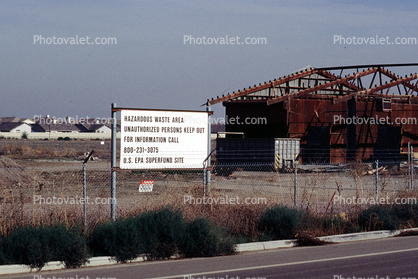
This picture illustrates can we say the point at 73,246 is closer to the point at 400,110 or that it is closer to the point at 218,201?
the point at 218,201

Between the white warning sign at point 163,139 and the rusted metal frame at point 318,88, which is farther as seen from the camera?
the rusted metal frame at point 318,88

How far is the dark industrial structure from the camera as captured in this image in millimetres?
32344

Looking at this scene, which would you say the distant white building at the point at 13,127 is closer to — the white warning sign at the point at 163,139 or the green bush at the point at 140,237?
the white warning sign at the point at 163,139

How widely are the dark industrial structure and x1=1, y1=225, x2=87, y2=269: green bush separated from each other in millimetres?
23617

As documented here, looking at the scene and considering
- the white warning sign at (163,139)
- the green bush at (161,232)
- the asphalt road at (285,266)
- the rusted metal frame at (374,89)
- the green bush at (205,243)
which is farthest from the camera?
the rusted metal frame at (374,89)

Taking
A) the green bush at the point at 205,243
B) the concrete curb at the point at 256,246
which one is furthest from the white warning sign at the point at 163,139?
the concrete curb at the point at 256,246

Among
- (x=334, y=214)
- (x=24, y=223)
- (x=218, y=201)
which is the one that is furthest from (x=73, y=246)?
(x=334, y=214)

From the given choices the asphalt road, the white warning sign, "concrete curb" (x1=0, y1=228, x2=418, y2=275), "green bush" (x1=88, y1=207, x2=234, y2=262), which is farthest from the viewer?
the white warning sign

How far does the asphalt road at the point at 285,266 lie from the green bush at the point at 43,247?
0.26 meters

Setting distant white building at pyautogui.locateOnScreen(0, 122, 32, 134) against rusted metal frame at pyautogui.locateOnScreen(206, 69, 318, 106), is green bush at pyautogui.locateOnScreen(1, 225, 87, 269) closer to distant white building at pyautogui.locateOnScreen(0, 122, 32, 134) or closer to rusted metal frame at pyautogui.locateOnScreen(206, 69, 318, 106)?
rusted metal frame at pyautogui.locateOnScreen(206, 69, 318, 106)

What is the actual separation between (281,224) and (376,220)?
2624 millimetres

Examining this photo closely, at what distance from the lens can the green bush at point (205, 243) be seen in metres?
9.23

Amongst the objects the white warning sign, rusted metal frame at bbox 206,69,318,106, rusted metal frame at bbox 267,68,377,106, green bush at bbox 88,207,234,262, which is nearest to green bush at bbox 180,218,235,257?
green bush at bbox 88,207,234,262

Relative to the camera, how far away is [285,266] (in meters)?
8.34
